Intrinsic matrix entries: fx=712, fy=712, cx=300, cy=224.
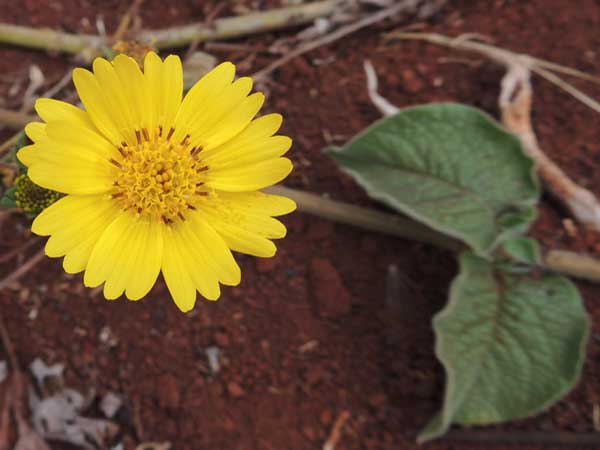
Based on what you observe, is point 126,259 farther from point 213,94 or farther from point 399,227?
point 399,227

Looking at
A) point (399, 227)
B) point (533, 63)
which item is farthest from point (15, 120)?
point (533, 63)

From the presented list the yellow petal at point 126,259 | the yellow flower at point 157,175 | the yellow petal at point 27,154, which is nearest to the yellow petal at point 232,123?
the yellow flower at point 157,175

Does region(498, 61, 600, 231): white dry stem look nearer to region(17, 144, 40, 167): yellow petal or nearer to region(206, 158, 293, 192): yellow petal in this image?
region(206, 158, 293, 192): yellow petal

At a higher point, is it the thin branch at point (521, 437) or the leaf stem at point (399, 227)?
the leaf stem at point (399, 227)

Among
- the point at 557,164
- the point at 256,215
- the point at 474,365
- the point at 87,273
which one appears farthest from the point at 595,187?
the point at 87,273

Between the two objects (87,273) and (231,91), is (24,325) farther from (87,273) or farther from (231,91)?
(231,91)

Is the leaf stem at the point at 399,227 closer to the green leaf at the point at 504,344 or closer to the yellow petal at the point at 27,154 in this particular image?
the green leaf at the point at 504,344

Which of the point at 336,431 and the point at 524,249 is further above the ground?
the point at 524,249
